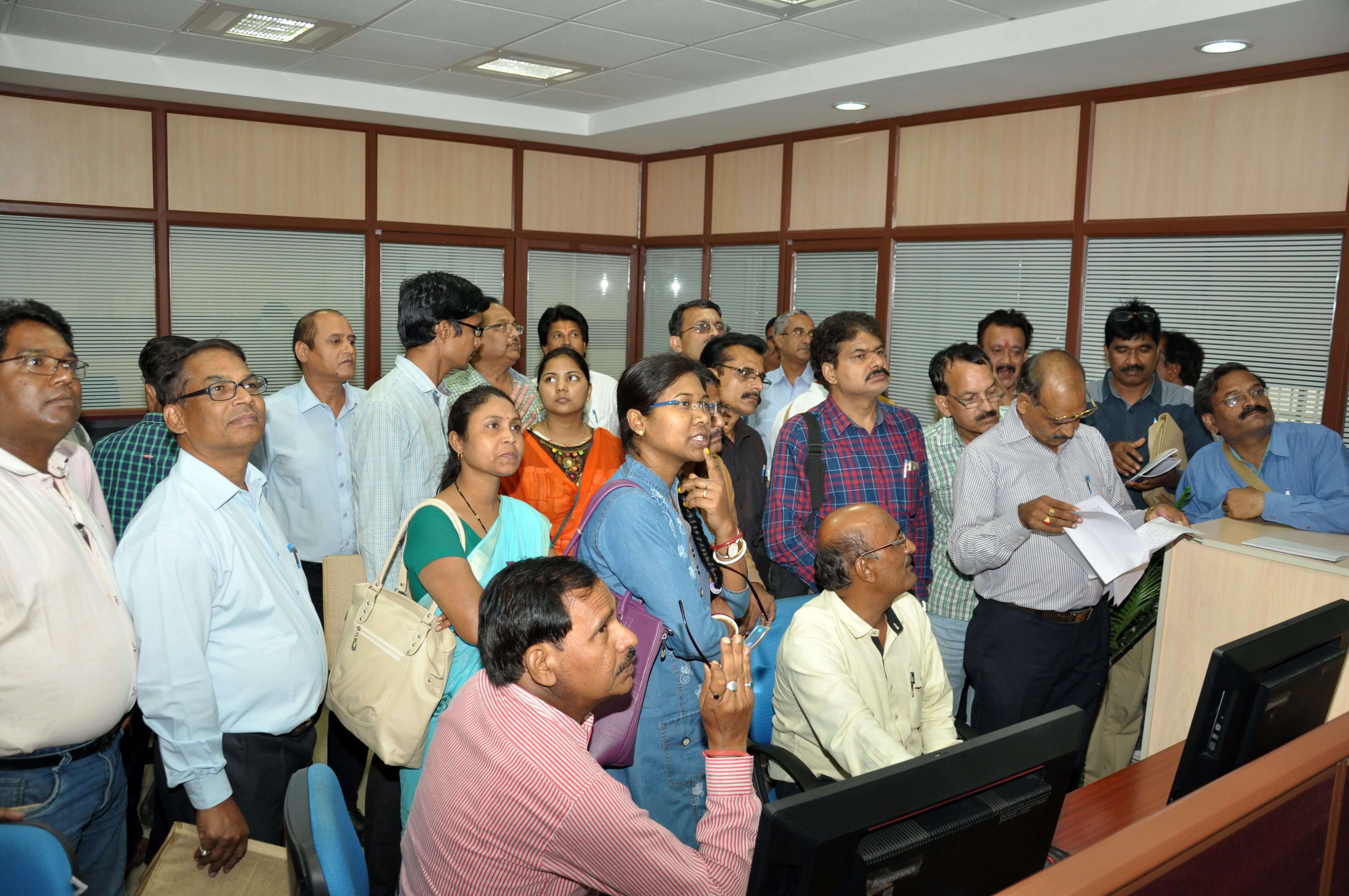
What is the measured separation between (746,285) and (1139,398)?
3445 millimetres

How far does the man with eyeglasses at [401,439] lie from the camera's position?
8.68 feet

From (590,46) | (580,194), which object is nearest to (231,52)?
(590,46)

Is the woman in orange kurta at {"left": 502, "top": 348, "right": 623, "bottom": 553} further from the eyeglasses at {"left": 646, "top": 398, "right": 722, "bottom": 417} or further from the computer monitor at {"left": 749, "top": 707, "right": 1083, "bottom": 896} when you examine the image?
the computer monitor at {"left": 749, "top": 707, "right": 1083, "bottom": 896}

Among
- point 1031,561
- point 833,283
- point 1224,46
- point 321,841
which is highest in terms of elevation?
point 1224,46

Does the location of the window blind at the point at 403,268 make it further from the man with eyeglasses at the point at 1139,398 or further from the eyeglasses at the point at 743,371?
the man with eyeglasses at the point at 1139,398

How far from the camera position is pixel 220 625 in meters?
2.07

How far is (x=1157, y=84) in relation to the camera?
4652mm

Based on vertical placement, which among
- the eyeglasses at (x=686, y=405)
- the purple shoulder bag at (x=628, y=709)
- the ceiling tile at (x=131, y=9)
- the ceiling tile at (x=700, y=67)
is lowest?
the purple shoulder bag at (x=628, y=709)

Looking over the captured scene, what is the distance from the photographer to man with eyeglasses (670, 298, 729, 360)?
15.5 ft

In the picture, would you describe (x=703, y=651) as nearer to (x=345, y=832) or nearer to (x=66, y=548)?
(x=345, y=832)

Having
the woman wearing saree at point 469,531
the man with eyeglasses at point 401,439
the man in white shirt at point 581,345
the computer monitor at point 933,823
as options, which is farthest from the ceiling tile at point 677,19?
the computer monitor at point 933,823

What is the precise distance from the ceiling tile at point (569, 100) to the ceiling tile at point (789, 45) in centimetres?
147

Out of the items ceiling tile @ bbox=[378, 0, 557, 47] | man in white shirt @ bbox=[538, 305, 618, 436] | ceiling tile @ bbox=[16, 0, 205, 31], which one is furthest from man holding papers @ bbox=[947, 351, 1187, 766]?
ceiling tile @ bbox=[16, 0, 205, 31]

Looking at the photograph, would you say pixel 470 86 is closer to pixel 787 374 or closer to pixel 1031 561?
pixel 787 374
